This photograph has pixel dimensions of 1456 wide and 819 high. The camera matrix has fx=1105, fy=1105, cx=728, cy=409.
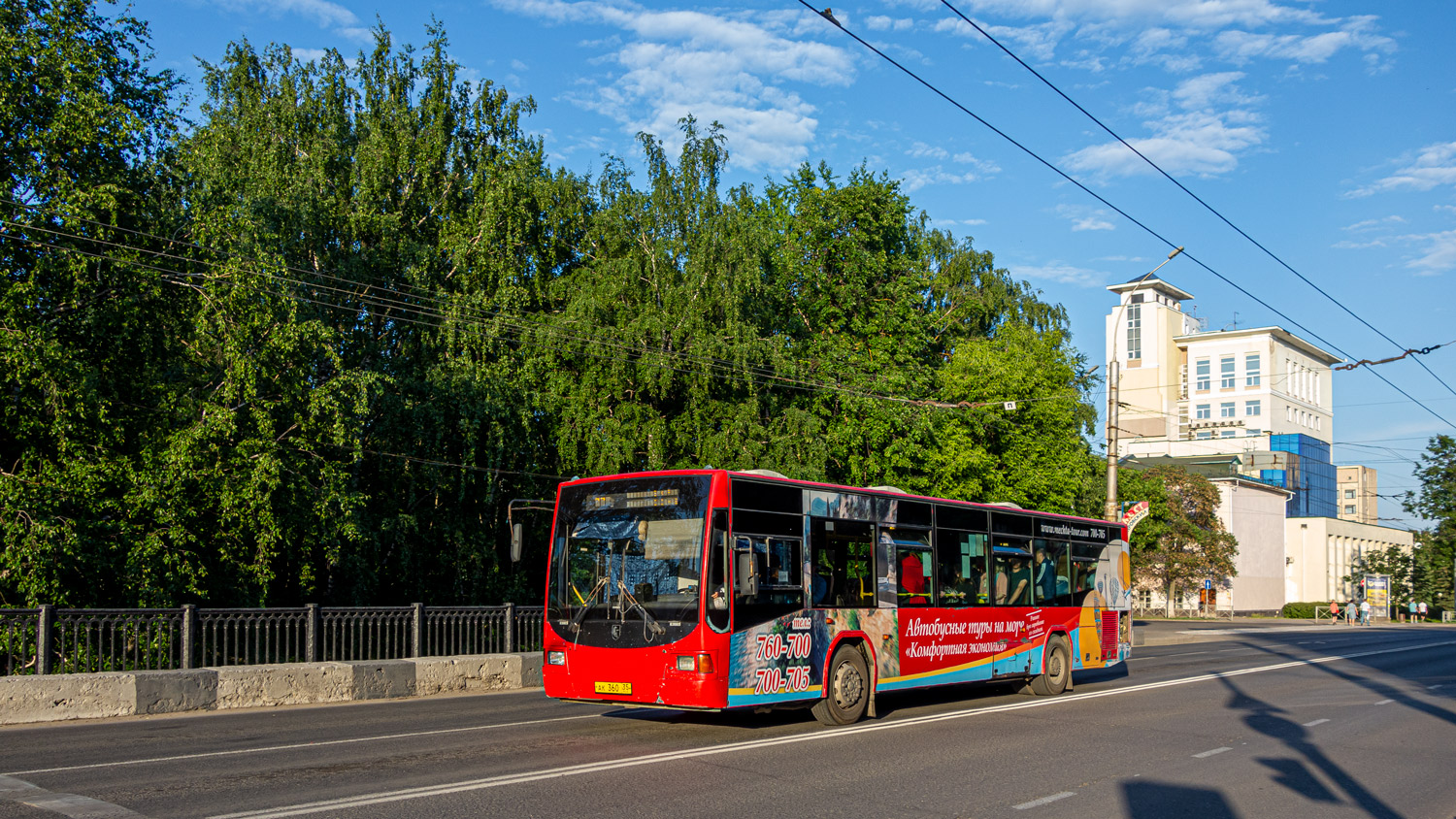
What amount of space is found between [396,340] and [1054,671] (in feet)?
64.1

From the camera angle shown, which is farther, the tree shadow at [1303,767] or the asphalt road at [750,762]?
the tree shadow at [1303,767]

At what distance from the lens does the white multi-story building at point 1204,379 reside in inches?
4692

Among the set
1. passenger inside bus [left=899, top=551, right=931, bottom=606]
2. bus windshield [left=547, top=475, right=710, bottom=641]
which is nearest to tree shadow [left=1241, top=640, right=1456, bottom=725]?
passenger inside bus [left=899, top=551, right=931, bottom=606]

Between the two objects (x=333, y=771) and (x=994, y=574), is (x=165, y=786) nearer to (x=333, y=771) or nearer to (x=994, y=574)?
(x=333, y=771)

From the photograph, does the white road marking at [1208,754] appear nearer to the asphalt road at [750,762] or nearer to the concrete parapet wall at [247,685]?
the asphalt road at [750,762]

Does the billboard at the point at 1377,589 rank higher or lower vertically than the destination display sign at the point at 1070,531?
lower

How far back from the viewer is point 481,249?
3017 cm

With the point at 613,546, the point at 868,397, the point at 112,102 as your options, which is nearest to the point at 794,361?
the point at 868,397

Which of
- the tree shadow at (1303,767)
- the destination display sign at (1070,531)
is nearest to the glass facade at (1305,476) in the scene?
the destination display sign at (1070,531)

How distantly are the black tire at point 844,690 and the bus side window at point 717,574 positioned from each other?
6.85ft

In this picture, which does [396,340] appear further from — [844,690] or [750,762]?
[750,762]

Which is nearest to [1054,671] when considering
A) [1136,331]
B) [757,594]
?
[757,594]

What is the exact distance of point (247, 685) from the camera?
1517 cm

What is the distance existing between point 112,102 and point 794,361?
62.4 feet
